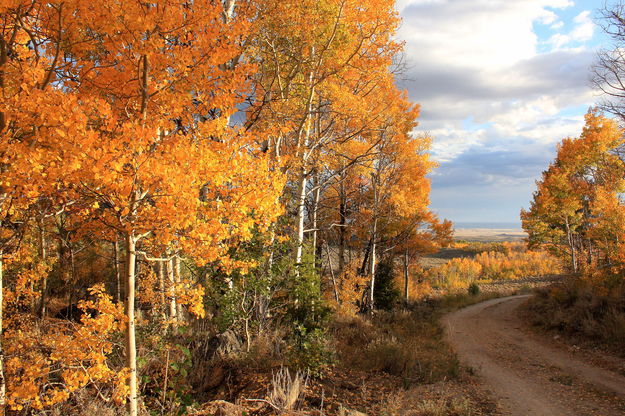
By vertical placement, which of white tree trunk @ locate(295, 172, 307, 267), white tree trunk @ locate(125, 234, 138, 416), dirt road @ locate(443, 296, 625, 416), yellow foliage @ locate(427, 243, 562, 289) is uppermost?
white tree trunk @ locate(295, 172, 307, 267)

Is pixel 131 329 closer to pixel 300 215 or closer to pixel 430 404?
pixel 430 404

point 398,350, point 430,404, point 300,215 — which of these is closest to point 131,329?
point 430,404

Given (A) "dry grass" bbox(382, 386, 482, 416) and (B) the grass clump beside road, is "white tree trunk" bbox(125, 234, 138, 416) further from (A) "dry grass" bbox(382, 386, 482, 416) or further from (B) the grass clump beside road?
(B) the grass clump beside road

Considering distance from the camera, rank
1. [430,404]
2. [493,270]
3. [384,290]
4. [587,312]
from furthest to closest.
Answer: [493,270]
[384,290]
[587,312]
[430,404]

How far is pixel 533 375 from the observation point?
8.73m

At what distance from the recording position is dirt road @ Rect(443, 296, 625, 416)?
6727 millimetres

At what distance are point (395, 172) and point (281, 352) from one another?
11277mm

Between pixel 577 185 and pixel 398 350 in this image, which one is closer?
pixel 398 350

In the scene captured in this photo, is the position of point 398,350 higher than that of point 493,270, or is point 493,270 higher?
point 398,350

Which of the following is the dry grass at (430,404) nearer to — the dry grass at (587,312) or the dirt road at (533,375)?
the dirt road at (533,375)

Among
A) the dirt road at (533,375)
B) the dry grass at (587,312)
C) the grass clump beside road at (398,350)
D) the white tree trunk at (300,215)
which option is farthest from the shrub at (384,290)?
the white tree trunk at (300,215)

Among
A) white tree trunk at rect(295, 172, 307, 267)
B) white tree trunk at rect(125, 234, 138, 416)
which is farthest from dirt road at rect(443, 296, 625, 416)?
white tree trunk at rect(125, 234, 138, 416)

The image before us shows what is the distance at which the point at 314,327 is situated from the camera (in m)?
7.43

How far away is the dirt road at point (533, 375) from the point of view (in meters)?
6.73
